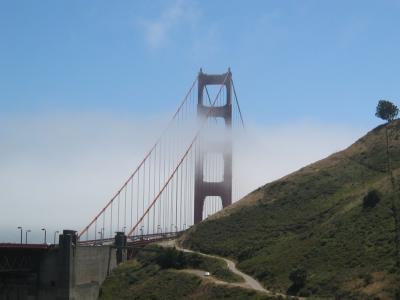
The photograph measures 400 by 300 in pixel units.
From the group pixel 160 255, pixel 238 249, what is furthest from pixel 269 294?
pixel 160 255

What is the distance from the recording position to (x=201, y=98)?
106938 millimetres

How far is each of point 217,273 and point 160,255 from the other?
41.3 feet

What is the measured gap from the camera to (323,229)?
62.8m

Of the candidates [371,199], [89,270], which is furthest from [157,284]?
[371,199]

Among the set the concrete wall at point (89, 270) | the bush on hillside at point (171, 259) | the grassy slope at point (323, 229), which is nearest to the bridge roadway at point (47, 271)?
the concrete wall at point (89, 270)

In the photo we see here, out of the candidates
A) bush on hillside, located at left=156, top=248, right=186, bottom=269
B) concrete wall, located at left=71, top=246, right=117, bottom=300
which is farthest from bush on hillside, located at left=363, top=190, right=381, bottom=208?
concrete wall, located at left=71, top=246, right=117, bottom=300

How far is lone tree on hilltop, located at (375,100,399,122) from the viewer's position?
6912 cm

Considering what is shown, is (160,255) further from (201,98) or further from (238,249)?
(201,98)

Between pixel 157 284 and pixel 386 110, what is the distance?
3022cm

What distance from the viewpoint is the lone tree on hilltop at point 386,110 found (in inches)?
2721

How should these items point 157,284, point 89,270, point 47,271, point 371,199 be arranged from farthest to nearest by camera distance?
1. point 89,270
2. point 47,271
3. point 157,284
4. point 371,199

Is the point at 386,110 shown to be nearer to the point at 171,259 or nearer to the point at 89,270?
the point at 171,259

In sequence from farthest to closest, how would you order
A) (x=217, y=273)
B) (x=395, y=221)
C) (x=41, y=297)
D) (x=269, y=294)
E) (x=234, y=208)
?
(x=234, y=208) → (x=41, y=297) → (x=217, y=273) → (x=395, y=221) → (x=269, y=294)

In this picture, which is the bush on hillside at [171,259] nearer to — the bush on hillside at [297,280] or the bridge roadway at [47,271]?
the bridge roadway at [47,271]
